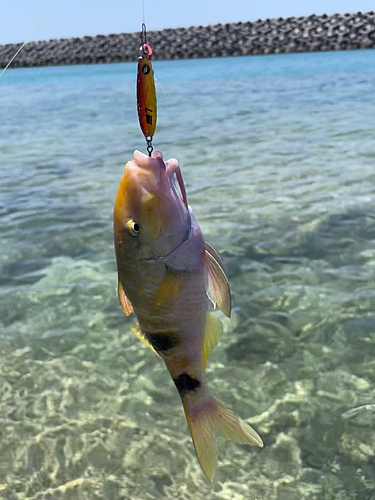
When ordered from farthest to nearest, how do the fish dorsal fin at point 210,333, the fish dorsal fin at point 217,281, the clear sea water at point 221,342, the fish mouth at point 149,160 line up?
the clear sea water at point 221,342 → the fish dorsal fin at point 210,333 → the fish dorsal fin at point 217,281 → the fish mouth at point 149,160

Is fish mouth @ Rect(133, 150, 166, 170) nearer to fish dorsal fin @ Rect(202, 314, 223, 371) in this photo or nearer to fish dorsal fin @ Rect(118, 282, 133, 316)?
fish dorsal fin @ Rect(118, 282, 133, 316)

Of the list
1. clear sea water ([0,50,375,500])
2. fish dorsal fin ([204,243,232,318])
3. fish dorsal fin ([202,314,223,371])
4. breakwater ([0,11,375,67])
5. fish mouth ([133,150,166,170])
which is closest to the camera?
fish mouth ([133,150,166,170])

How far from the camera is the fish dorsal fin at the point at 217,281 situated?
1.89m

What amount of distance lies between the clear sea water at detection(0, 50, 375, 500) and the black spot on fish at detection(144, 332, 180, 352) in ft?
7.48

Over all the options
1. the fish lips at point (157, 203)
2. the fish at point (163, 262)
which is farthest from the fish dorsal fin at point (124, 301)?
the fish lips at point (157, 203)

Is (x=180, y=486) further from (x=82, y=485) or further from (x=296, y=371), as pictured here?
(x=296, y=371)

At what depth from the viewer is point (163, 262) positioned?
1813 millimetres

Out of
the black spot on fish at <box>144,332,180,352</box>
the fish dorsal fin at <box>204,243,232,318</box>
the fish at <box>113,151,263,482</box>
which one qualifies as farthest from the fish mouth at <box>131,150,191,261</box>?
the black spot on fish at <box>144,332,180,352</box>

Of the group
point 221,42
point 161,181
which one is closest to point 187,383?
point 161,181

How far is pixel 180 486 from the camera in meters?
3.88

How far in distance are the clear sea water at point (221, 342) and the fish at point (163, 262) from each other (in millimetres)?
2370

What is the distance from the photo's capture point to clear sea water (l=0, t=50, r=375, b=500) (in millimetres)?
4020

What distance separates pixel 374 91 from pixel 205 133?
450 inches

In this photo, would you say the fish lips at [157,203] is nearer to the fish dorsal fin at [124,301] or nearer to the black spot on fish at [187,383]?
the fish dorsal fin at [124,301]
